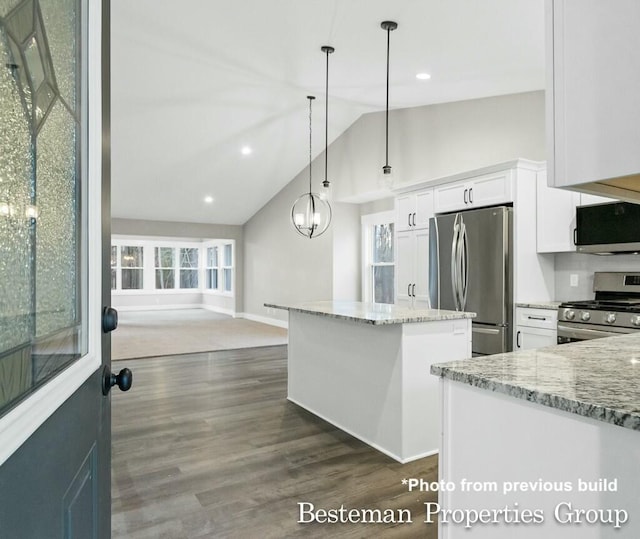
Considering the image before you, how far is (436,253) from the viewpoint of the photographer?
4551 mm

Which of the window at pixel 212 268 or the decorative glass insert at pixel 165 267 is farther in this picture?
the decorative glass insert at pixel 165 267

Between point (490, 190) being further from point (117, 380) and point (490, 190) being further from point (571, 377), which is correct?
point (117, 380)

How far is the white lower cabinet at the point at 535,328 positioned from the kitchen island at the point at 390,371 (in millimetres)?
1106

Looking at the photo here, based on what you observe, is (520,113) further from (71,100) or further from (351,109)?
(71,100)

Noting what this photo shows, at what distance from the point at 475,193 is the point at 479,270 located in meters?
0.76

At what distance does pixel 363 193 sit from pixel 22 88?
6.16m

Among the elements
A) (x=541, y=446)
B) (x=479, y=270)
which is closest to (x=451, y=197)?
(x=479, y=270)

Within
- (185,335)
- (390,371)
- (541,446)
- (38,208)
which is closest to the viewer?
(38,208)

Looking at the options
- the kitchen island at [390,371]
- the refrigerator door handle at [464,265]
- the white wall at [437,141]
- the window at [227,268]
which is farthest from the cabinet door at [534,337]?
the window at [227,268]

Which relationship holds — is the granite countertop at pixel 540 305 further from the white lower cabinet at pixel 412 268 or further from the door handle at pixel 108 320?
the door handle at pixel 108 320

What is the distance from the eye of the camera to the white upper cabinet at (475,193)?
3.97m

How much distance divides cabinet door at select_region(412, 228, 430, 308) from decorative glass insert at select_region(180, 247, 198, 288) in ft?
33.1

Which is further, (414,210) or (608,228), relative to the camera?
(414,210)

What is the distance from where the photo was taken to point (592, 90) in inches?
30.9
